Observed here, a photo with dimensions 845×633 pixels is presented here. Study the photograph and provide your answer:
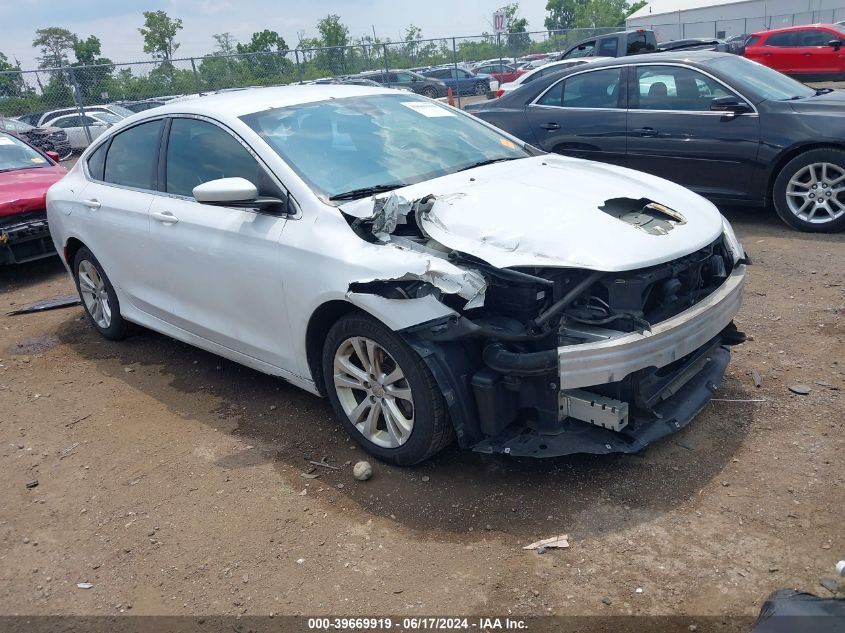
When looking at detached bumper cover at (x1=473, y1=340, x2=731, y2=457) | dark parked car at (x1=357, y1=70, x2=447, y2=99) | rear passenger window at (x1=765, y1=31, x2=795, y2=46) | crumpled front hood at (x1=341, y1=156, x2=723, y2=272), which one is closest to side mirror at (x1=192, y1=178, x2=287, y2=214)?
crumpled front hood at (x1=341, y1=156, x2=723, y2=272)

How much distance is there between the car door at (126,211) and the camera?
4742 mm

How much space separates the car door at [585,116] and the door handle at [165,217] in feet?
16.3

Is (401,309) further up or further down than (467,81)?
further down

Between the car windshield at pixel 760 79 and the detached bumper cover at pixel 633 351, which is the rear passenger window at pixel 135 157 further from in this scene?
the car windshield at pixel 760 79

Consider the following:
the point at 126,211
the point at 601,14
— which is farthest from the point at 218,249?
the point at 601,14

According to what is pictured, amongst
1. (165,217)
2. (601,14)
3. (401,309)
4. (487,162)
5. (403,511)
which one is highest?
(601,14)

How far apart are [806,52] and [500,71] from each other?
32.8 feet

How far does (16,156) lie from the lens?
895 cm

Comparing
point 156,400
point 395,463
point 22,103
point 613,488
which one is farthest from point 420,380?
point 22,103

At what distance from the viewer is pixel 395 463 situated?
3.58m

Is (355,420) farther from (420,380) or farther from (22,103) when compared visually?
(22,103)

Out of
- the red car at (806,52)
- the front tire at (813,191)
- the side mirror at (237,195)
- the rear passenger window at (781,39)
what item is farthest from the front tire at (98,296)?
the rear passenger window at (781,39)

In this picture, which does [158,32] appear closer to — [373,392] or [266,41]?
[266,41]

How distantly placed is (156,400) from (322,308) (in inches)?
71.7
